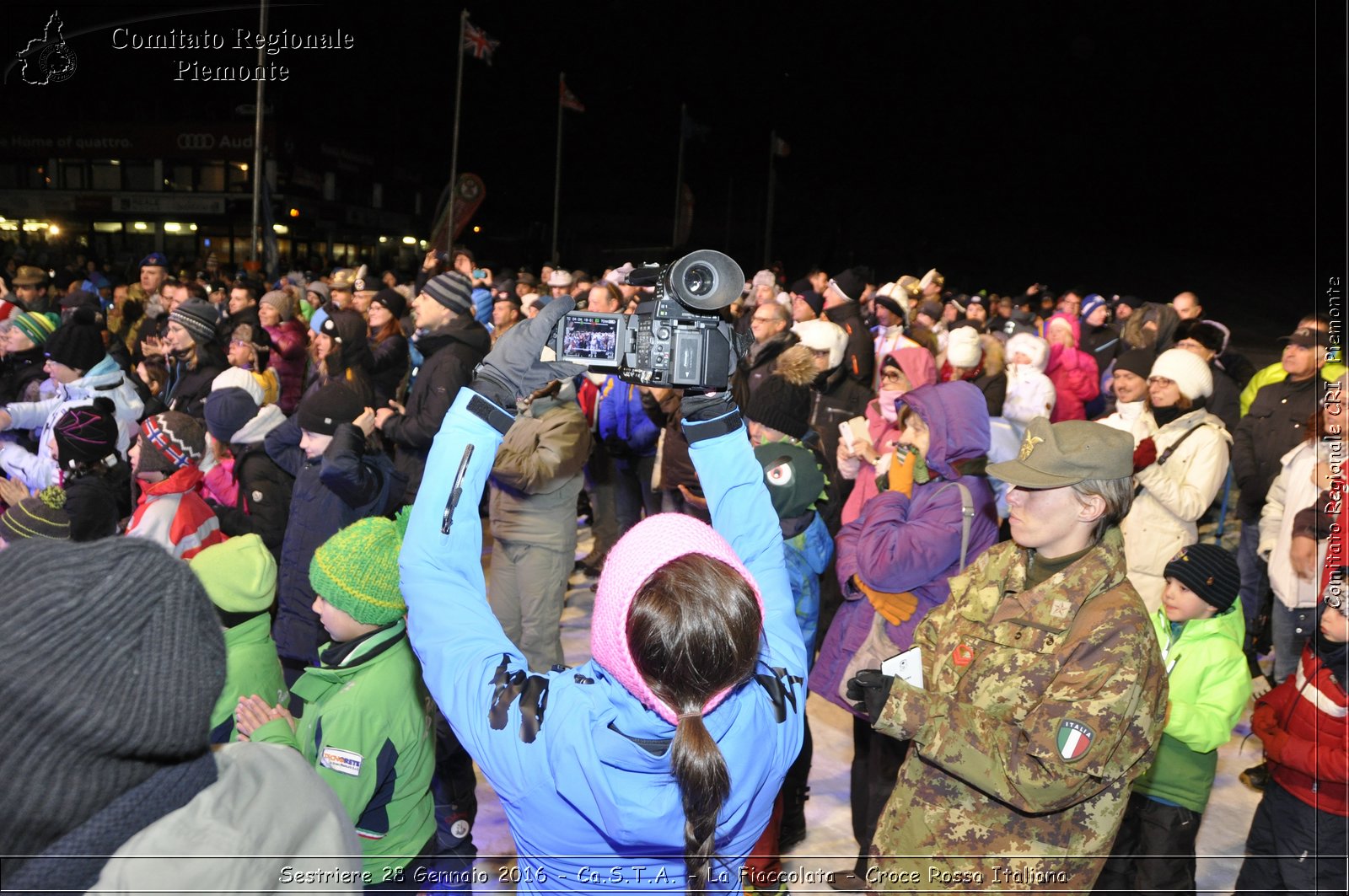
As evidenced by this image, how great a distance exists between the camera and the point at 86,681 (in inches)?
41.9

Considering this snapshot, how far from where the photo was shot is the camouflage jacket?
89.7 inches

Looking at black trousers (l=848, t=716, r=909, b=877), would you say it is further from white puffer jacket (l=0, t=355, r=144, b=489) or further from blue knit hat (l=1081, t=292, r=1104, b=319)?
blue knit hat (l=1081, t=292, r=1104, b=319)

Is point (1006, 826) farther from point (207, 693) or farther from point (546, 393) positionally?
Answer: point (546, 393)

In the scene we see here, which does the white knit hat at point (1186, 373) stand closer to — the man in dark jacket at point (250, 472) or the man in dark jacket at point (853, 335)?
the man in dark jacket at point (853, 335)

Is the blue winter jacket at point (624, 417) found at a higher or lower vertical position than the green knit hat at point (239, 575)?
higher

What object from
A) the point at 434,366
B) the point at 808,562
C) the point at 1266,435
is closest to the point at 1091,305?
the point at 1266,435

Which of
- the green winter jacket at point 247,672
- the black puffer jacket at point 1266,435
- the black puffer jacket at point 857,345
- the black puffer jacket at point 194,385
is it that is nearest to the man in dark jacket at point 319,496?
the green winter jacket at point 247,672

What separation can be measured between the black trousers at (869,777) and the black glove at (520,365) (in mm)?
2409

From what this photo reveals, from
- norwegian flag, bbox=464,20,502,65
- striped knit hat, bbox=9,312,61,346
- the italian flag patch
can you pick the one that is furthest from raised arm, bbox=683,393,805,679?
norwegian flag, bbox=464,20,502,65

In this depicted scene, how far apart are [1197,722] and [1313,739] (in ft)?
1.56

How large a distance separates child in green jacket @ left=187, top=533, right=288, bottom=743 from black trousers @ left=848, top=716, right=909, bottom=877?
2.17 metres

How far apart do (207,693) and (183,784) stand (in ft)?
0.35

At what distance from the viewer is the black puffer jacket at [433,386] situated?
18.4ft

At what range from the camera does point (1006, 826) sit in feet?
8.16
